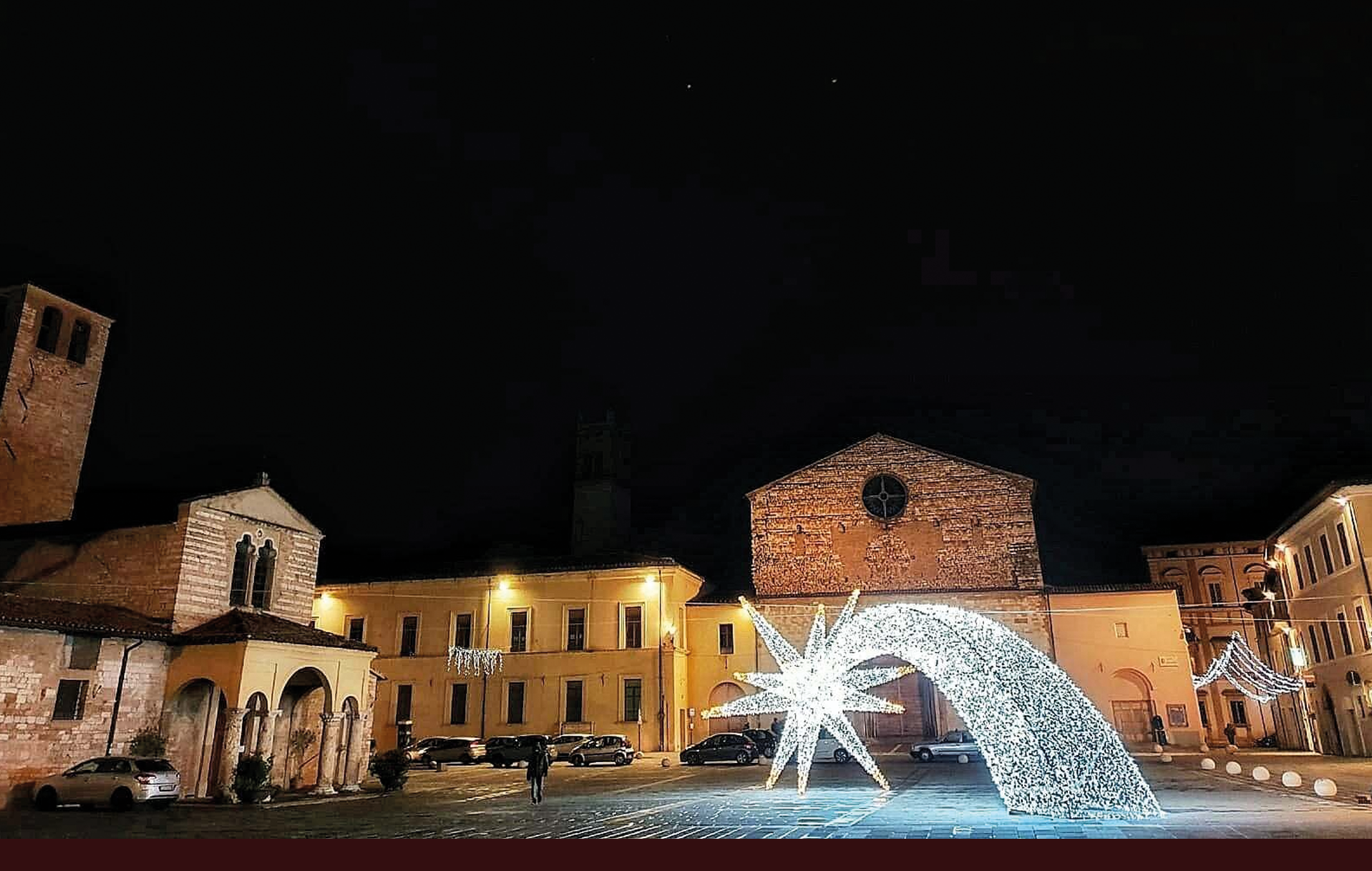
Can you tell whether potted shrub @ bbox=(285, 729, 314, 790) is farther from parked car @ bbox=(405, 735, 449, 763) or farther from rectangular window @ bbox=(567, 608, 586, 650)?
rectangular window @ bbox=(567, 608, 586, 650)

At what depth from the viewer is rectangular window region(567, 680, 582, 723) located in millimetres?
37438

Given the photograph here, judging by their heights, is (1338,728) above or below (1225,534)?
below

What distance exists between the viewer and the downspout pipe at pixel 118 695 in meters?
19.9

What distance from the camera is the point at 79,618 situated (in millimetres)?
19812

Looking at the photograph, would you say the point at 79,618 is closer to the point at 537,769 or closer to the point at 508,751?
the point at 537,769

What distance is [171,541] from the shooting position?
73.9ft

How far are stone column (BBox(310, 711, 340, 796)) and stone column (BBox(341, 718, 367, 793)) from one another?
46cm

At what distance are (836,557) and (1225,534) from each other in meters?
26.3

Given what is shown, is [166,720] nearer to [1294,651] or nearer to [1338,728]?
[1338,728]

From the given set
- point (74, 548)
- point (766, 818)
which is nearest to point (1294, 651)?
point (766, 818)

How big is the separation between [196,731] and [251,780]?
127 inches

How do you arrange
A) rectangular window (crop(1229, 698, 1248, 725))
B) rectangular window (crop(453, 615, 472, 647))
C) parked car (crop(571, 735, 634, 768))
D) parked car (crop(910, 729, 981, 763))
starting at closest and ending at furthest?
parked car (crop(910, 729, 981, 763)), parked car (crop(571, 735, 634, 768)), rectangular window (crop(453, 615, 472, 647)), rectangular window (crop(1229, 698, 1248, 725))

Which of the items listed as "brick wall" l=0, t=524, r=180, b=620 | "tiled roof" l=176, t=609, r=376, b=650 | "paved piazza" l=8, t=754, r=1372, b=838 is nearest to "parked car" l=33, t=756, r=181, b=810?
"paved piazza" l=8, t=754, r=1372, b=838

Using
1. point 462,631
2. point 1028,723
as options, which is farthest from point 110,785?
point 462,631
